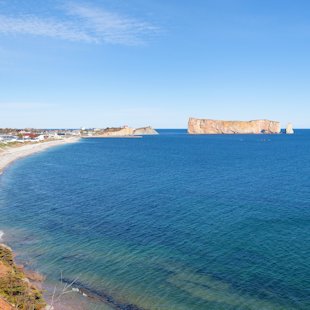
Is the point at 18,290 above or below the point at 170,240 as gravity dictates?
above

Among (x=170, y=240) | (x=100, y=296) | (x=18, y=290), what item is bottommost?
(x=100, y=296)

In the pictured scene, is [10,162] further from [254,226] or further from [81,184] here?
[254,226]

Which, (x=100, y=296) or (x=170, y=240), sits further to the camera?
(x=170, y=240)

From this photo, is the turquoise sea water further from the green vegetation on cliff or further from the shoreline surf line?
the green vegetation on cliff

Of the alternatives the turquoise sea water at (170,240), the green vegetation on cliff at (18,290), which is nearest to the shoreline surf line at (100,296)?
the turquoise sea water at (170,240)

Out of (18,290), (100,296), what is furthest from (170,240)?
(18,290)

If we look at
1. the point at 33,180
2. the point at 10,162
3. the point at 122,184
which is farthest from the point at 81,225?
the point at 10,162

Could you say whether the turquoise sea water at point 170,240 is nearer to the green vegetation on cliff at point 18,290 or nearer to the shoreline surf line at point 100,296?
the shoreline surf line at point 100,296

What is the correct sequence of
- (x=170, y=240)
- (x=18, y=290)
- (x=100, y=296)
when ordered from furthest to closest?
1. (x=170, y=240)
2. (x=100, y=296)
3. (x=18, y=290)

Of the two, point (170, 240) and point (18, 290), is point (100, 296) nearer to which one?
point (18, 290)
